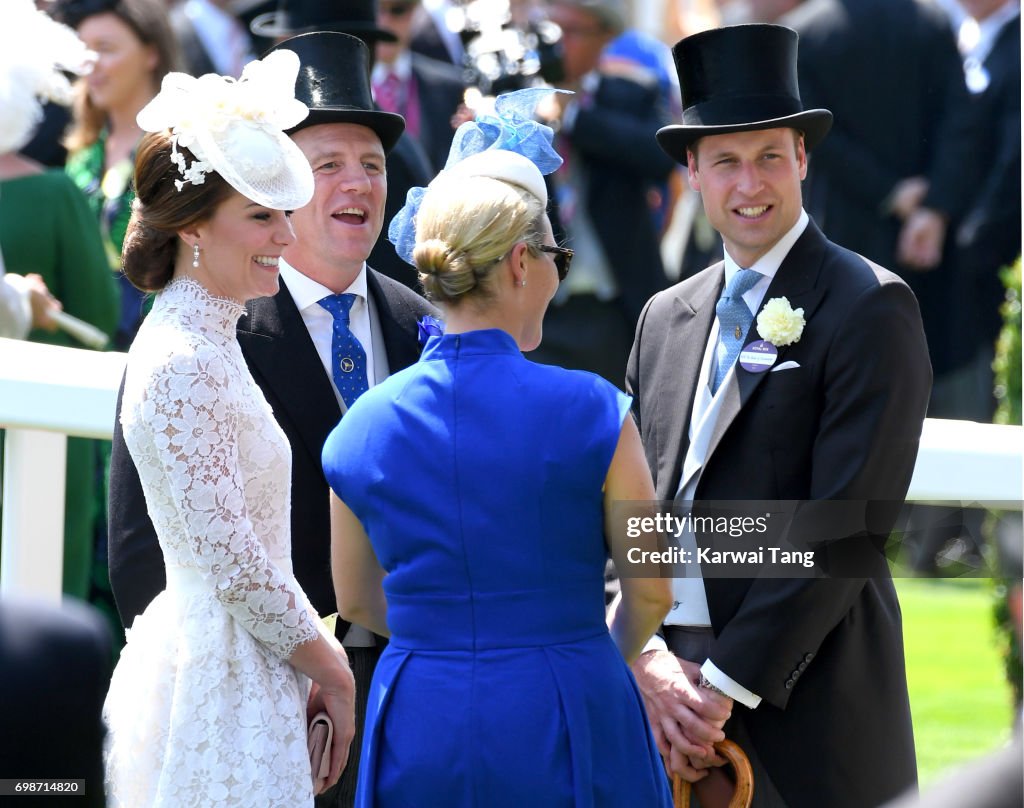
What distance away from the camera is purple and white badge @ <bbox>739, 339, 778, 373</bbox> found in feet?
11.3

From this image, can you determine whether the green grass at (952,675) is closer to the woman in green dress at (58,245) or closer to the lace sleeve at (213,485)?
the lace sleeve at (213,485)

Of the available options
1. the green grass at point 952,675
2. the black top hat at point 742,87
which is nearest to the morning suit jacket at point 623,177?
the green grass at point 952,675

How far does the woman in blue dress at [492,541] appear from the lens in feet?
9.19

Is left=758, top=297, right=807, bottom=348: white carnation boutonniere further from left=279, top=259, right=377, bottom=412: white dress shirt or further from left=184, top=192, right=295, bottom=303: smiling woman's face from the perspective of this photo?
left=184, top=192, right=295, bottom=303: smiling woman's face

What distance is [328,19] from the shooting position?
553 cm

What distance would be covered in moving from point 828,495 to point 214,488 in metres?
1.27

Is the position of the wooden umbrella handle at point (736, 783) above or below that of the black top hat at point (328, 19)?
below

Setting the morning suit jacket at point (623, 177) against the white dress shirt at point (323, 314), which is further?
the morning suit jacket at point (623, 177)

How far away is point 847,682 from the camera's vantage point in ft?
11.2

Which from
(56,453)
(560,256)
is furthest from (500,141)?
(56,453)

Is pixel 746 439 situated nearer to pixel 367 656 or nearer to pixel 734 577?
pixel 734 577

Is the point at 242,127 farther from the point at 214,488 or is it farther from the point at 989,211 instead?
the point at 989,211

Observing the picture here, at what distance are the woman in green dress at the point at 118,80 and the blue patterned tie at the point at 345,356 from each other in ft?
8.56

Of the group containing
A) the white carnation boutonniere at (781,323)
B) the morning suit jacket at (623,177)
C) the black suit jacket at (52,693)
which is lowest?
the black suit jacket at (52,693)
